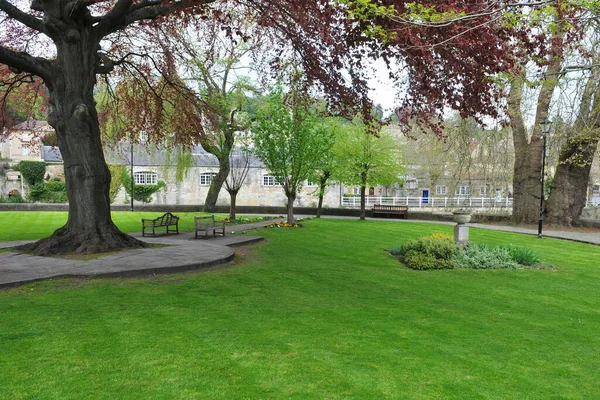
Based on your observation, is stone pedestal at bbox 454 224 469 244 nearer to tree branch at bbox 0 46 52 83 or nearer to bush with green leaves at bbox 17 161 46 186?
tree branch at bbox 0 46 52 83

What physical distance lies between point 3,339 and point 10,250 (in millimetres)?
7291

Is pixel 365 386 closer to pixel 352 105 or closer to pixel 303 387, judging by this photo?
pixel 303 387

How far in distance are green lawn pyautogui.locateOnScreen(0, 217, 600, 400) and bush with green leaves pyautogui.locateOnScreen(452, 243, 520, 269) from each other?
1.82m

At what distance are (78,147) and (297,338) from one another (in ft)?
26.5

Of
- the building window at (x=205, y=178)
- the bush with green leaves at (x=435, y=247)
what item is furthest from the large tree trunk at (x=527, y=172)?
the building window at (x=205, y=178)

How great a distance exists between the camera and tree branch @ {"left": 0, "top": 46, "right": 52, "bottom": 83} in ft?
29.5

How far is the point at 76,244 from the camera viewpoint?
9.99 meters

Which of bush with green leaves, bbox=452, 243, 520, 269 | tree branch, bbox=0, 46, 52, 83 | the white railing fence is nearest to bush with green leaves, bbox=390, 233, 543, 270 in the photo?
bush with green leaves, bbox=452, 243, 520, 269

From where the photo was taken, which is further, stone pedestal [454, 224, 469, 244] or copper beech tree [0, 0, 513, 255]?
stone pedestal [454, 224, 469, 244]

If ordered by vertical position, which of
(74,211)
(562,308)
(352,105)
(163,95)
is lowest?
(562,308)

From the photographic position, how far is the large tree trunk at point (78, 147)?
9922 mm

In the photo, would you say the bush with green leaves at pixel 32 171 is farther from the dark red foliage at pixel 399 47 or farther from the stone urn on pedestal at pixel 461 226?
the stone urn on pedestal at pixel 461 226

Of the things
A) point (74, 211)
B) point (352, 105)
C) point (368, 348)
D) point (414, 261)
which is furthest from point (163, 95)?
point (368, 348)

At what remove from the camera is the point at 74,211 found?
400 inches
